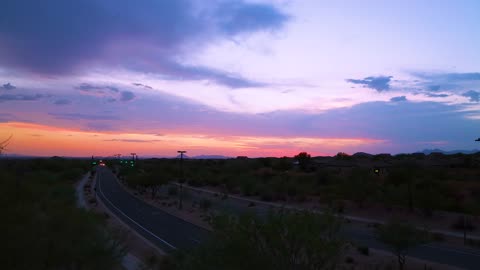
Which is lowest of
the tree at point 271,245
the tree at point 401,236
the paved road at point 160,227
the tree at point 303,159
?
the paved road at point 160,227

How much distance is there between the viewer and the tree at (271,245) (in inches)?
476

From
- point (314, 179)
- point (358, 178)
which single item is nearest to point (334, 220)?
point (358, 178)

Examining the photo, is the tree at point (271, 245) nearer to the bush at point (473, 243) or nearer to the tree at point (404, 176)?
the bush at point (473, 243)

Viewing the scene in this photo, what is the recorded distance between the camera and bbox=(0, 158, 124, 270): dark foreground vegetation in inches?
393

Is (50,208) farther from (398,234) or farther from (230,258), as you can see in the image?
(398,234)

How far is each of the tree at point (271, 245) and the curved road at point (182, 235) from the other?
5.20 m

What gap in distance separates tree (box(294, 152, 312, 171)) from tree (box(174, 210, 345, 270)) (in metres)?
103

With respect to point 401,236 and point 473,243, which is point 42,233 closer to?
point 401,236

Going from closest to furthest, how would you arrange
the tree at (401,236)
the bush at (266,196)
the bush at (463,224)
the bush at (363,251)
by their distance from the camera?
the tree at (401,236) → the bush at (363,251) → the bush at (463,224) → the bush at (266,196)

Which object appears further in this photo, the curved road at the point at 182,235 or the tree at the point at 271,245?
the curved road at the point at 182,235

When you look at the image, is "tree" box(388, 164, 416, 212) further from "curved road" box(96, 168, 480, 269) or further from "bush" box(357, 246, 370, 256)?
"bush" box(357, 246, 370, 256)

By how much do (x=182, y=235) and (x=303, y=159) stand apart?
8663 cm

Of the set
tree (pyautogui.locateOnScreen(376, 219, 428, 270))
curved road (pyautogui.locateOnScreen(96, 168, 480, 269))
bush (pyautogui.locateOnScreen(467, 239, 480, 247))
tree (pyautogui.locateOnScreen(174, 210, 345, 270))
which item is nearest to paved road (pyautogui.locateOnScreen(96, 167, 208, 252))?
curved road (pyautogui.locateOnScreen(96, 168, 480, 269))

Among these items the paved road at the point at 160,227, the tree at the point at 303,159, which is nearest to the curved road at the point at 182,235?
the paved road at the point at 160,227
